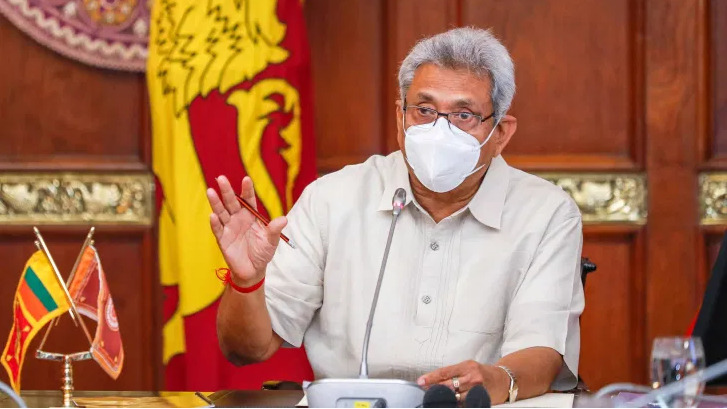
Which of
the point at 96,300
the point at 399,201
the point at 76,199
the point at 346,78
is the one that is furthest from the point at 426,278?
the point at 76,199

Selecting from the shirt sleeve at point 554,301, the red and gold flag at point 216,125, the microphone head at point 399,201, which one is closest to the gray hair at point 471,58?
the shirt sleeve at point 554,301

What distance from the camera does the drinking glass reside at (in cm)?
167

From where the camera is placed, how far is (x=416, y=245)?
2547 mm

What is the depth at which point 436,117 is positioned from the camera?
2.48 metres

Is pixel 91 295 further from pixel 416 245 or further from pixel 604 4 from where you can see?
pixel 604 4

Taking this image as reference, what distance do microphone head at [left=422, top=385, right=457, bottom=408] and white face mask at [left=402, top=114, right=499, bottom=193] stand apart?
77cm

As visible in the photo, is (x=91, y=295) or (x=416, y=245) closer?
(x=91, y=295)

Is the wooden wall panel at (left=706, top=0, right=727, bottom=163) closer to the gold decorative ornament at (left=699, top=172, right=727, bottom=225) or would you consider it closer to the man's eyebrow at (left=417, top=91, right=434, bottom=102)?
the gold decorative ornament at (left=699, top=172, right=727, bottom=225)

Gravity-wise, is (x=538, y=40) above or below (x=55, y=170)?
above

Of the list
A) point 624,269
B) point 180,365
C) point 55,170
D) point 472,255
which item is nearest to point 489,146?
point 472,255

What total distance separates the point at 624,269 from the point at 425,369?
61.9 inches

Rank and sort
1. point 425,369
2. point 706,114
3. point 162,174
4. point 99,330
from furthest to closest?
point 706,114, point 162,174, point 425,369, point 99,330

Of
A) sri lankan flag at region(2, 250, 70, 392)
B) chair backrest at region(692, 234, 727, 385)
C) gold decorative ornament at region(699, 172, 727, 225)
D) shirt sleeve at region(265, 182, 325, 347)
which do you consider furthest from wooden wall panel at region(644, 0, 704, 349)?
sri lankan flag at region(2, 250, 70, 392)

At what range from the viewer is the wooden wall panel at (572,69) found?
3.77 meters
